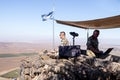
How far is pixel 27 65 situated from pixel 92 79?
220 centimetres

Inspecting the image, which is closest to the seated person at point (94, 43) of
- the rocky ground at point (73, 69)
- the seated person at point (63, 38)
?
the rocky ground at point (73, 69)

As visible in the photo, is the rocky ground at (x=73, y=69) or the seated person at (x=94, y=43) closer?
the rocky ground at (x=73, y=69)

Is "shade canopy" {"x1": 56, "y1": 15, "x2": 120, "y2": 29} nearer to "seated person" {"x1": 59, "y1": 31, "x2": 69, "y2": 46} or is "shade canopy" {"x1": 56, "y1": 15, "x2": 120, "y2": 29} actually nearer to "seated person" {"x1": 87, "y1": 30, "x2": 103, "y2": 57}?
"seated person" {"x1": 87, "y1": 30, "x2": 103, "y2": 57}

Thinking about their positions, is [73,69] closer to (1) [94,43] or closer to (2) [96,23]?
(1) [94,43]

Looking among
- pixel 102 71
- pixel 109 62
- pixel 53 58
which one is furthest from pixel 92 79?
pixel 53 58

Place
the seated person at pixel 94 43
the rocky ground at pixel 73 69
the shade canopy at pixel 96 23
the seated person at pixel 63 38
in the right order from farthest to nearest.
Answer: the shade canopy at pixel 96 23 < the seated person at pixel 63 38 < the seated person at pixel 94 43 < the rocky ground at pixel 73 69

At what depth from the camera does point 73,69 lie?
7.87 m

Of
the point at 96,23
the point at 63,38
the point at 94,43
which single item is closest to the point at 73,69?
the point at 94,43

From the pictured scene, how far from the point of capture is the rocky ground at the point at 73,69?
24.9 ft

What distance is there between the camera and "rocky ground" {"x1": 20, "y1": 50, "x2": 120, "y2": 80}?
758 cm

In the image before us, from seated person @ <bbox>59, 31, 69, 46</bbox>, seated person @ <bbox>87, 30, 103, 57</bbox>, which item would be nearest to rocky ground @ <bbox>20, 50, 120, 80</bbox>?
seated person @ <bbox>87, 30, 103, 57</bbox>

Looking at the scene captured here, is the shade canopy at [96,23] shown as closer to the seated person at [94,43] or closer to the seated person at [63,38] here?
the seated person at [94,43]

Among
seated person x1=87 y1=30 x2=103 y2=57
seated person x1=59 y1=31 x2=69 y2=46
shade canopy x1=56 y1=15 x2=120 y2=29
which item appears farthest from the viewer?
shade canopy x1=56 y1=15 x2=120 y2=29

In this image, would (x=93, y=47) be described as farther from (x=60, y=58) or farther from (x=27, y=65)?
(x=27, y=65)
